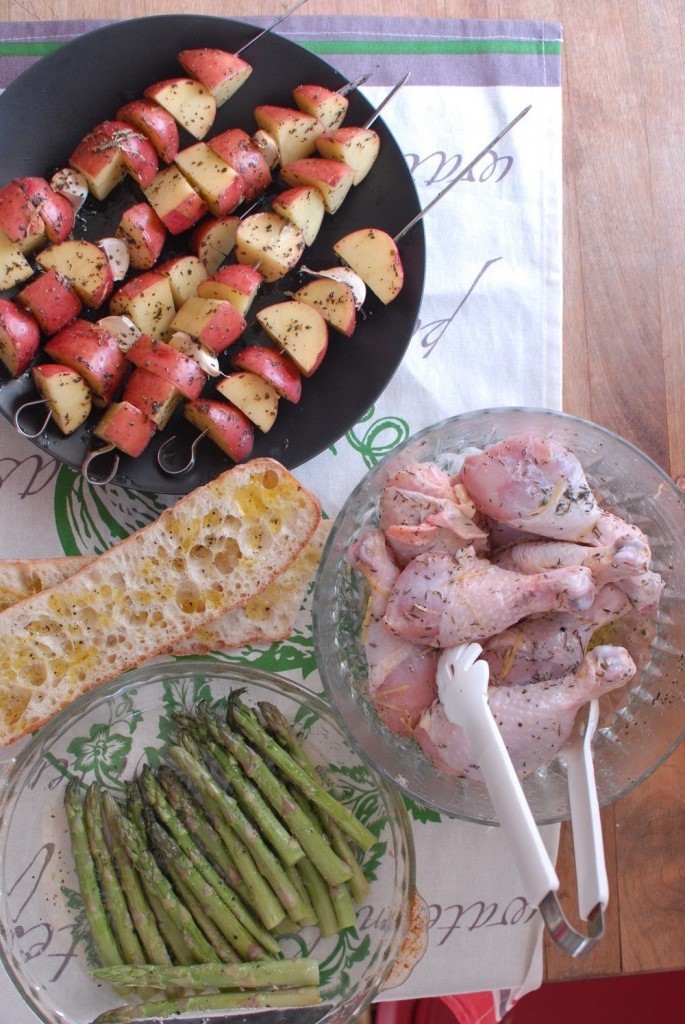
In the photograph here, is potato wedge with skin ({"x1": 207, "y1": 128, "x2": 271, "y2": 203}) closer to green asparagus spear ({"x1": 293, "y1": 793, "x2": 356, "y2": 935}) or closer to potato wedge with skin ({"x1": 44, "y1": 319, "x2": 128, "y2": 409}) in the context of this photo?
potato wedge with skin ({"x1": 44, "y1": 319, "x2": 128, "y2": 409})

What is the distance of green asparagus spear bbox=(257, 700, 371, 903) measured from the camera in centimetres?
177

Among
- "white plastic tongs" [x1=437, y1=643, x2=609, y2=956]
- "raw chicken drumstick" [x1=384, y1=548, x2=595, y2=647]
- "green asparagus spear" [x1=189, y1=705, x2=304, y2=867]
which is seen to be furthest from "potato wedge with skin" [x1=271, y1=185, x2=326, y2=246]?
"green asparagus spear" [x1=189, y1=705, x2=304, y2=867]

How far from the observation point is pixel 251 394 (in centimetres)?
171

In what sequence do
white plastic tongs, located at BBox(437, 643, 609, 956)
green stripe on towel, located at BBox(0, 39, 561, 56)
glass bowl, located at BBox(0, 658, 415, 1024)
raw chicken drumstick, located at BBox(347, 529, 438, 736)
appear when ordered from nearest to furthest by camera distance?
1. white plastic tongs, located at BBox(437, 643, 609, 956)
2. raw chicken drumstick, located at BBox(347, 529, 438, 736)
3. glass bowl, located at BBox(0, 658, 415, 1024)
4. green stripe on towel, located at BBox(0, 39, 561, 56)

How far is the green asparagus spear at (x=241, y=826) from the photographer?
1.73 m

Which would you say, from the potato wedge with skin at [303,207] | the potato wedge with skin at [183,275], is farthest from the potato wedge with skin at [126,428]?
the potato wedge with skin at [303,207]

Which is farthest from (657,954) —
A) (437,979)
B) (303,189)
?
(303,189)

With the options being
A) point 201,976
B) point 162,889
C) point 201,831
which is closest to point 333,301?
point 201,831

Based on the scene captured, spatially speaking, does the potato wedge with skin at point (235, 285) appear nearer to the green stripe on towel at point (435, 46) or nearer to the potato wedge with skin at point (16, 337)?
the potato wedge with skin at point (16, 337)

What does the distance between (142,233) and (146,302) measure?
0.41 feet

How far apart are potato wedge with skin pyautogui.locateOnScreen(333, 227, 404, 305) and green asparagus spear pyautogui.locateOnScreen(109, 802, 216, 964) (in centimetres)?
111

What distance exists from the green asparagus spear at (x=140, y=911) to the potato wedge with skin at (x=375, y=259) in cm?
111

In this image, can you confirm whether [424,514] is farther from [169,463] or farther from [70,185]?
[70,185]

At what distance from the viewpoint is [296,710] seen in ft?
5.91
